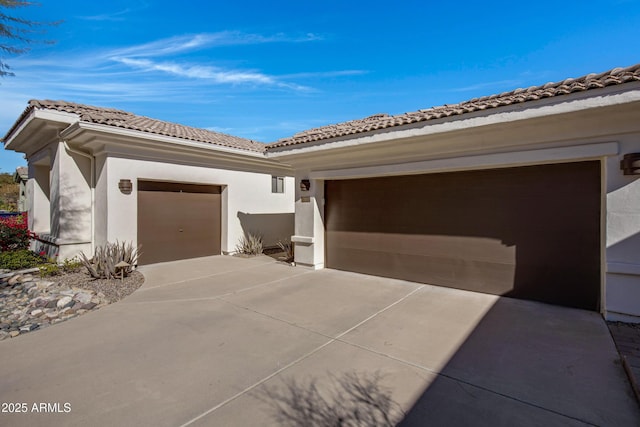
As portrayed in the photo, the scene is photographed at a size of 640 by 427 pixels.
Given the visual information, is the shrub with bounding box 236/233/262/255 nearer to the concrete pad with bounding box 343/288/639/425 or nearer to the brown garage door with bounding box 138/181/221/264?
the brown garage door with bounding box 138/181/221/264

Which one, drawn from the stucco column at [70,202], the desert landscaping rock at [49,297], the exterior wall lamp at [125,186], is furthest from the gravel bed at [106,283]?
the exterior wall lamp at [125,186]

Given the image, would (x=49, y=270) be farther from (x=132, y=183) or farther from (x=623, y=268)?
(x=623, y=268)

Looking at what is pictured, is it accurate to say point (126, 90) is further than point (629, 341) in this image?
Yes

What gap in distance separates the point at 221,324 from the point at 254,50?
444 inches

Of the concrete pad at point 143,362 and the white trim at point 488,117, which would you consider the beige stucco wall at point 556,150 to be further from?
the concrete pad at point 143,362

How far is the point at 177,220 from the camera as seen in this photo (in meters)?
10.4

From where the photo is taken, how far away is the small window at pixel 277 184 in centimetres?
1359

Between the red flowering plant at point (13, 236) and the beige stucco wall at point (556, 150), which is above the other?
the beige stucco wall at point (556, 150)

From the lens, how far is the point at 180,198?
34.2 ft

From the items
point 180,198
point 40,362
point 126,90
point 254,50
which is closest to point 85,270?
point 180,198

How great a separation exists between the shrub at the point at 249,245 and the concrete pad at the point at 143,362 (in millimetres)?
6032

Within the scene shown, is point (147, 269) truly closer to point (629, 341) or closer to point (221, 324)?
point (221, 324)

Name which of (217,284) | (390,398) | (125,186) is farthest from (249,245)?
(390,398)

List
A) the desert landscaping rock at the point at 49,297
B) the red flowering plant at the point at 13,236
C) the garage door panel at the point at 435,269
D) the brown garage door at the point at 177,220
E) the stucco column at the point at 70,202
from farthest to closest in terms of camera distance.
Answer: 1. the red flowering plant at the point at 13,236
2. the brown garage door at the point at 177,220
3. the stucco column at the point at 70,202
4. the garage door panel at the point at 435,269
5. the desert landscaping rock at the point at 49,297
